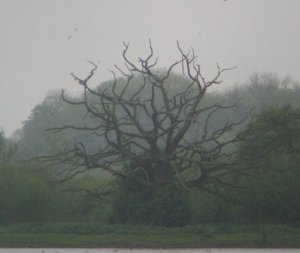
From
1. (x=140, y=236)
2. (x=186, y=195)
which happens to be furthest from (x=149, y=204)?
(x=140, y=236)

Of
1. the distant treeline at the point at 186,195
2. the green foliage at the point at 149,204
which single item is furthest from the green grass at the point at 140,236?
the distant treeline at the point at 186,195

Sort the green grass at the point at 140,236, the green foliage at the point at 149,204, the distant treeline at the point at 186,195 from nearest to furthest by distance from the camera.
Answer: the green grass at the point at 140,236, the green foliage at the point at 149,204, the distant treeline at the point at 186,195

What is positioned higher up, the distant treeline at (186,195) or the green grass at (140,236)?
the distant treeline at (186,195)

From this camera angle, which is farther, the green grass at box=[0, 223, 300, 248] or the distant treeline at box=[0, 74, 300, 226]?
the distant treeline at box=[0, 74, 300, 226]

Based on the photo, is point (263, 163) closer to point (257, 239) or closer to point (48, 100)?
point (257, 239)

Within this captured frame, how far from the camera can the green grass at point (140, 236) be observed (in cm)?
1491

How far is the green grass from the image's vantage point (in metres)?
14.9

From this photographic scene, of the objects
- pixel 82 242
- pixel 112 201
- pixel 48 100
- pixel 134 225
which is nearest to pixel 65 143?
pixel 112 201

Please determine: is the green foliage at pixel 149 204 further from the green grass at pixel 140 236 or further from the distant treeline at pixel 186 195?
the green grass at pixel 140 236

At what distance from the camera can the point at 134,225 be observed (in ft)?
65.8

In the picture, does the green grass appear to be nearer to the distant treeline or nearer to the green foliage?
the green foliage

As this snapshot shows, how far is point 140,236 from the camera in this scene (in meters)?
16.6

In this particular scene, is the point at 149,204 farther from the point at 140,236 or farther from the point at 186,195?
the point at 140,236

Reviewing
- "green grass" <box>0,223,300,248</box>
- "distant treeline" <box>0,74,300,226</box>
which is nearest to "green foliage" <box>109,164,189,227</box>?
"distant treeline" <box>0,74,300,226</box>
